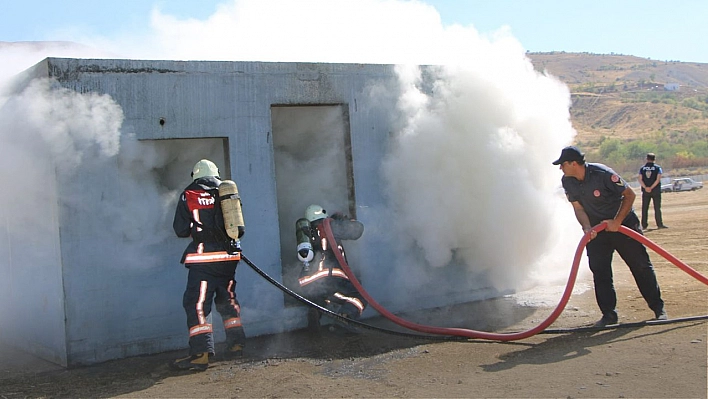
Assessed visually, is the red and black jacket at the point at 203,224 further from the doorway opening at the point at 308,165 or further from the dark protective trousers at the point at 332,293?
the doorway opening at the point at 308,165

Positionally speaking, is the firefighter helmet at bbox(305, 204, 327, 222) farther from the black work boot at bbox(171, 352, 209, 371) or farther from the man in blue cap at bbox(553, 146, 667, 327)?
the man in blue cap at bbox(553, 146, 667, 327)

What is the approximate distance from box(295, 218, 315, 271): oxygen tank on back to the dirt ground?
817 mm

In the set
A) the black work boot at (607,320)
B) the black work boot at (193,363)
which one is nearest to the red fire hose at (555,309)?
the black work boot at (607,320)

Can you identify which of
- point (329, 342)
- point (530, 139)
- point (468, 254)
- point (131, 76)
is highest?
point (131, 76)

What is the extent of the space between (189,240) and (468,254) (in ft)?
11.0

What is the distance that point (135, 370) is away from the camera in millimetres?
Result: 6445

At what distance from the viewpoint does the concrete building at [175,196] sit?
6703 millimetres

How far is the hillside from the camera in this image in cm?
Answer: 5397

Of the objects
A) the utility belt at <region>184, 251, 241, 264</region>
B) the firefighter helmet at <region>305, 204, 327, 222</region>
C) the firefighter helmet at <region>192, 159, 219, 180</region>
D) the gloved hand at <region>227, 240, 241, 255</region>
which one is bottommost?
the utility belt at <region>184, 251, 241, 264</region>

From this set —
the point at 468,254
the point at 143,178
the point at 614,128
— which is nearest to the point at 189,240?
the point at 143,178

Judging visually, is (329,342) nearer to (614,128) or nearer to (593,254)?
(593,254)

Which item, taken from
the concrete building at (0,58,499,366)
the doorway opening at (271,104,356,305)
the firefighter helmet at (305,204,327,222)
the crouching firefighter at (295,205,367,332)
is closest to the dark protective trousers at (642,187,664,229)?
the concrete building at (0,58,499,366)

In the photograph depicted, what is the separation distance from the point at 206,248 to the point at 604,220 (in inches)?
153

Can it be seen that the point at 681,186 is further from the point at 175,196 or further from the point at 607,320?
the point at 175,196
